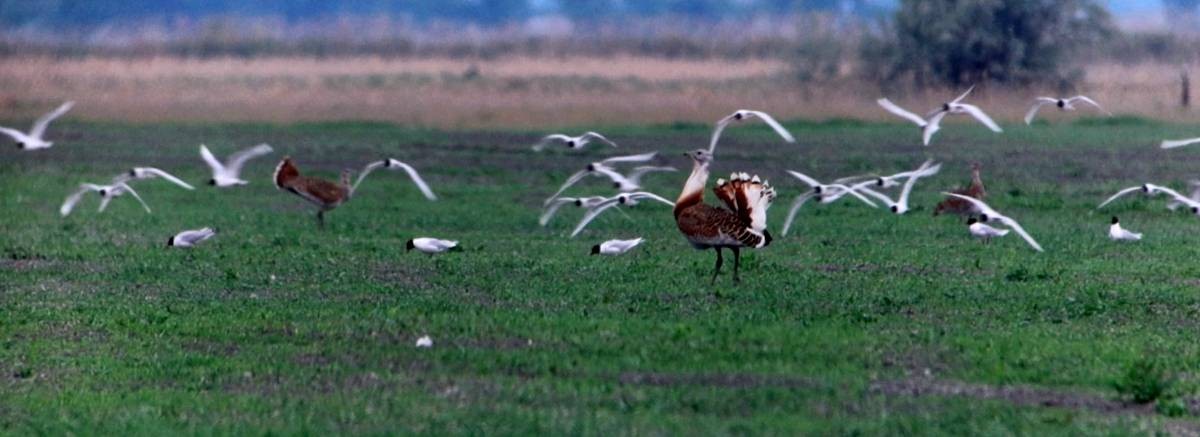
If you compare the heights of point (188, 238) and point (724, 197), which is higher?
point (724, 197)

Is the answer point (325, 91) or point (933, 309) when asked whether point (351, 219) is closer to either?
point (933, 309)

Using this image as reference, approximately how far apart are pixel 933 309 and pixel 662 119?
24.5 meters

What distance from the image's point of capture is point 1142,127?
37281mm

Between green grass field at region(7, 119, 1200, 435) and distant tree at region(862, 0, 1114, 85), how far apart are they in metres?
16.7

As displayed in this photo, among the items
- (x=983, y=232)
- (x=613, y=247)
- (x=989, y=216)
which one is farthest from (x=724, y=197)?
(x=983, y=232)

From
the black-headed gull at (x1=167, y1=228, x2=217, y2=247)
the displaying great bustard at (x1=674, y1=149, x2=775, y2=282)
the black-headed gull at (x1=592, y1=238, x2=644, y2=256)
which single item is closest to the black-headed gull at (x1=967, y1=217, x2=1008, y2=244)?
the black-headed gull at (x1=592, y1=238, x2=644, y2=256)

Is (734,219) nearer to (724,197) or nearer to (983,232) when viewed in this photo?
(724,197)

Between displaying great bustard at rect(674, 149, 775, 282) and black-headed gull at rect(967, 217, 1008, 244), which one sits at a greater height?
displaying great bustard at rect(674, 149, 775, 282)

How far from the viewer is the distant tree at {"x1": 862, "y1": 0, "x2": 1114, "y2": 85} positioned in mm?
39812

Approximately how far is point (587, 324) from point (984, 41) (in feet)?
98.6

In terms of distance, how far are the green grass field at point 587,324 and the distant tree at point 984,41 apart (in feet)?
54.8

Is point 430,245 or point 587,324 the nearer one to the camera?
point 587,324

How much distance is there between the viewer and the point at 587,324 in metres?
11.6

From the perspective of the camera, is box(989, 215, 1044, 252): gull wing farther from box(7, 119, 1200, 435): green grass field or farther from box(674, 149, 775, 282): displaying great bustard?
box(674, 149, 775, 282): displaying great bustard
